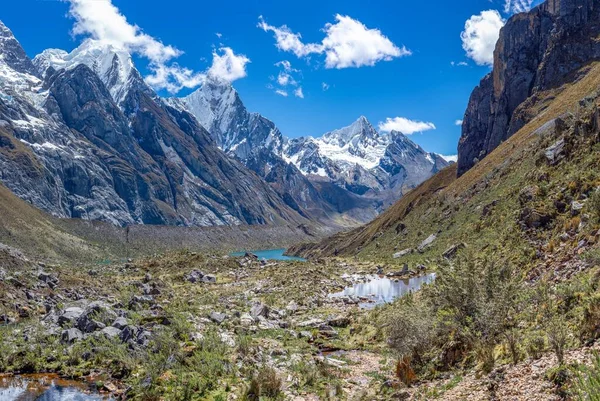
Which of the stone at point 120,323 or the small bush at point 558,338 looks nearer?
the small bush at point 558,338

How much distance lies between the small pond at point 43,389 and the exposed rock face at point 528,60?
11337 centimetres

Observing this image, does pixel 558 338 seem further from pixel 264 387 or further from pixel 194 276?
pixel 194 276

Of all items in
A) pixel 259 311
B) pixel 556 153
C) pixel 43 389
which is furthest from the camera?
pixel 556 153

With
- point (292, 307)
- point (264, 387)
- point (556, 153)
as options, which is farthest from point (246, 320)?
point (556, 153)

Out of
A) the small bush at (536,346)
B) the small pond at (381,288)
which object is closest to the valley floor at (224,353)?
the small bush at (536,346)

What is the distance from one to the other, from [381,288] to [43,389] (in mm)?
40188

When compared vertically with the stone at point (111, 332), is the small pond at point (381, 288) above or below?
above

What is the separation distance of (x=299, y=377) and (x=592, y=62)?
121310 mm

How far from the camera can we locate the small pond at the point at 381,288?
4662 cm

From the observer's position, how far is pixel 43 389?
20438mm

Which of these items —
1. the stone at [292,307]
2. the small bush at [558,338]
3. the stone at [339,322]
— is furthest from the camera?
the stone at [292,307]

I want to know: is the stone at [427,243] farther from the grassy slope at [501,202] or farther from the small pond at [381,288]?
the small pond at [381,288]

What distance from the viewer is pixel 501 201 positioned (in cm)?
5578

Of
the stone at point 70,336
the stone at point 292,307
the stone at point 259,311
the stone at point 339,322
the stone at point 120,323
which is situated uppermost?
the stone at point 292,307
